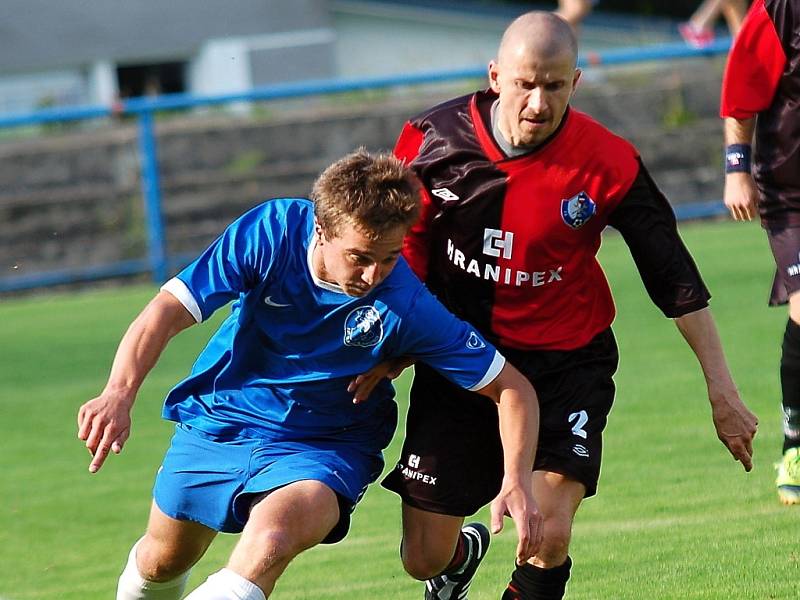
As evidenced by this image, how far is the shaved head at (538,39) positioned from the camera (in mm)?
4750

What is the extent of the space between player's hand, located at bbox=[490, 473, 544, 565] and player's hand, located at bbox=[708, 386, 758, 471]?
2.66 feet

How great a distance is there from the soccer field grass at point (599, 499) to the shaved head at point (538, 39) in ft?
5.70

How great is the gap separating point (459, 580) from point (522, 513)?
1033 millimetres

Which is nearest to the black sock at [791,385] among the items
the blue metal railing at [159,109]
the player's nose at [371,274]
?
the player's nose at [371,274]

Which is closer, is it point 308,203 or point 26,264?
point 308,203

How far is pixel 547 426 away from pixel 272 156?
1338 cm

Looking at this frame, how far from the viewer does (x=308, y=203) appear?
470 centimetres

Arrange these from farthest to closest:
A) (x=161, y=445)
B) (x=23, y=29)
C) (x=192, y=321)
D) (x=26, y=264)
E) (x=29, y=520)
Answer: (x=23, y=29) → (x=26, y=264) → (x=161, y=445) → (x=29, y=520) → (x=192, y=321)

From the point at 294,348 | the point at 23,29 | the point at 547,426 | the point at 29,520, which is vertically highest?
the point at 294,348

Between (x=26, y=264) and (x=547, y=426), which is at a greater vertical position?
(x=547, y=426)

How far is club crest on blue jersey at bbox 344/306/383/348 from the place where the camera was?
181 inches

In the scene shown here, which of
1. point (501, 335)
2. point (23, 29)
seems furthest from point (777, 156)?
point (23, 29)

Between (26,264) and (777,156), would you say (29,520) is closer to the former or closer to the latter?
(777,156)

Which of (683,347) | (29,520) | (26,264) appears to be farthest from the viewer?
(26,264)
